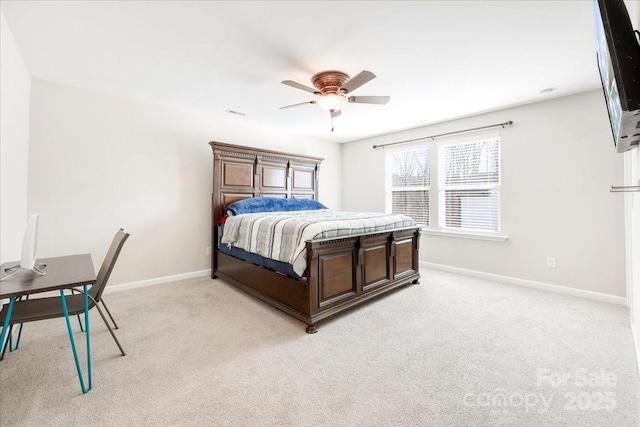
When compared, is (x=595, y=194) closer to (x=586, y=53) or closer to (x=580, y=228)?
(x=580, y=228)

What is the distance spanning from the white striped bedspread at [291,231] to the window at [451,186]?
Result: 1270 millimetres

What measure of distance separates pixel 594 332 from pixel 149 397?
335 centimetres

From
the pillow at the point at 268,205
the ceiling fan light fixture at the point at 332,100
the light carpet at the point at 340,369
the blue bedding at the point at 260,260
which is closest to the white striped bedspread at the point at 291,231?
the blue bedding at the point at 260,260

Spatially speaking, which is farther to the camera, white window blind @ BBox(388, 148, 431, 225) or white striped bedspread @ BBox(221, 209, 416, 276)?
white window blind @ BBox(388, 148, 431, 225)

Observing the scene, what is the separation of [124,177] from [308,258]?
2.63 meters

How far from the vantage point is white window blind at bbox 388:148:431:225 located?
4.60m

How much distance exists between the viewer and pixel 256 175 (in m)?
4.26

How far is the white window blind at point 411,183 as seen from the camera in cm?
460

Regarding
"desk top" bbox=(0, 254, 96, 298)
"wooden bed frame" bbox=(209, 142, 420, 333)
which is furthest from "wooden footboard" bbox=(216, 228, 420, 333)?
"desk top" bbox=(0, 254, 96, 298)

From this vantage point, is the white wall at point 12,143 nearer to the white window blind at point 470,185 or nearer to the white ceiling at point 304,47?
the white ceiling at point 304,47

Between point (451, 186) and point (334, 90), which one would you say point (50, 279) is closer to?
point (334, 90)

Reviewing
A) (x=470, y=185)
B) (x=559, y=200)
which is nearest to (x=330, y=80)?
(x=470, y=185)

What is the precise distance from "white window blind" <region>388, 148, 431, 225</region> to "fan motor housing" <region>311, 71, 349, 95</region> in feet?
8.17

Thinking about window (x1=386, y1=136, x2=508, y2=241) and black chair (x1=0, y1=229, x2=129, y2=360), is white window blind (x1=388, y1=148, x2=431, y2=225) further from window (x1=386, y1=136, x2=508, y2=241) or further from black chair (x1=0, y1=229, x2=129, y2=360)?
black chair (x1=0, y1=229, x2=129, y2=360)
